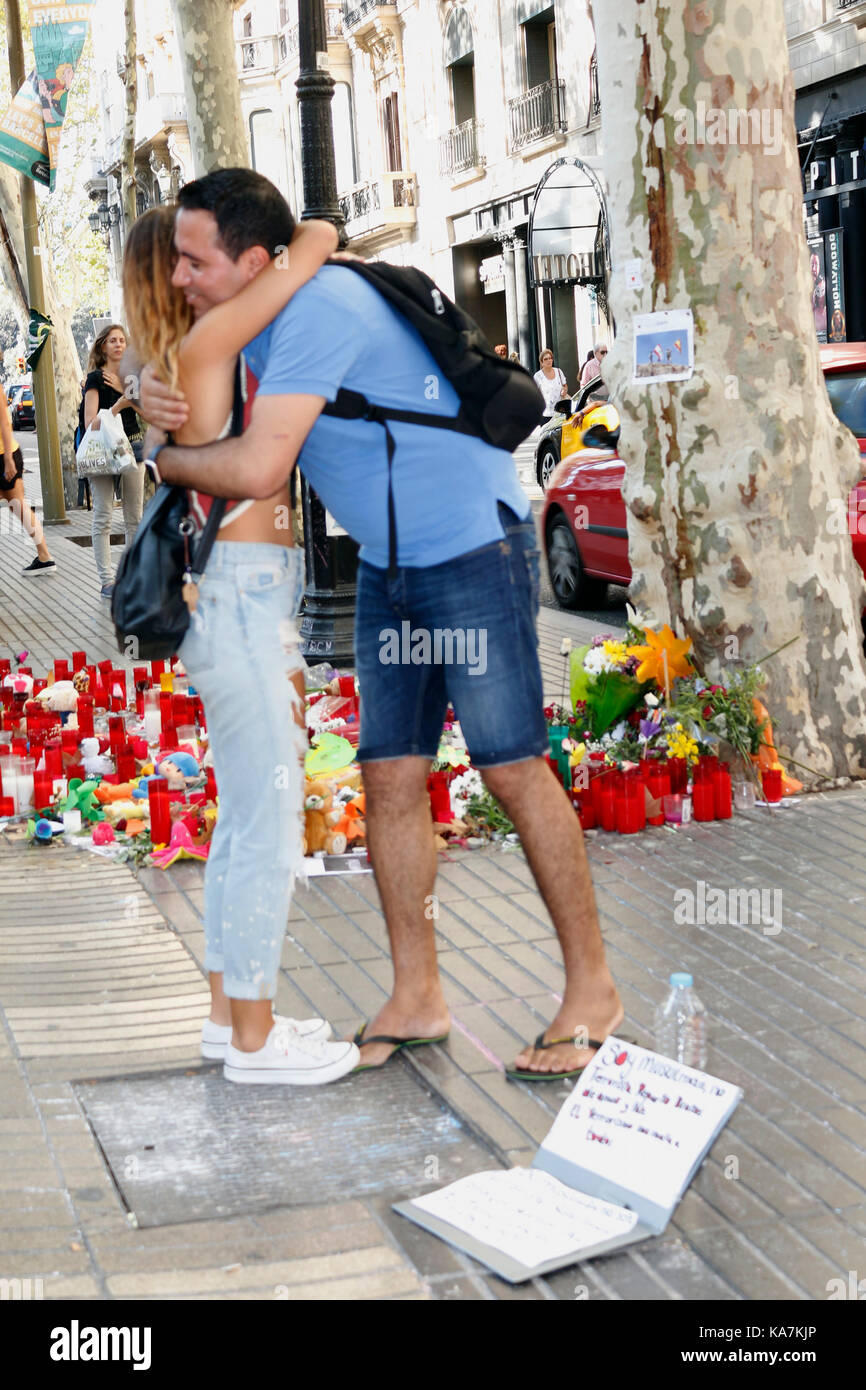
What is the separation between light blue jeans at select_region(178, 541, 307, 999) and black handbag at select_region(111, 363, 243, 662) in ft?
0.14

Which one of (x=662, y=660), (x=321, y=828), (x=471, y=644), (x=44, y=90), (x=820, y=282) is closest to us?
(x=471, y=644)

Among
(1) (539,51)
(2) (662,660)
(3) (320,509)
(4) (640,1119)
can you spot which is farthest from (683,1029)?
(1) (539,51)

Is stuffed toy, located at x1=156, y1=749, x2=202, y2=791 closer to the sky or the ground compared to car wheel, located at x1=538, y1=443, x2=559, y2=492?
closer to the ground

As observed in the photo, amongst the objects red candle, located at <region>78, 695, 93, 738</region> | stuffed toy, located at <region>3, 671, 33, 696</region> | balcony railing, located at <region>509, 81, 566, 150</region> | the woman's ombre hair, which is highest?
balcony railing, located at <region>509, 81, 566, 150</region>

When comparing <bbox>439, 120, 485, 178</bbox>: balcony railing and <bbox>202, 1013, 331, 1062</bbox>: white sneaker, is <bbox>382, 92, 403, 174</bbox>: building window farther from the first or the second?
<bbox>202, 1013, 331, 1062</bbox>: white sneaker

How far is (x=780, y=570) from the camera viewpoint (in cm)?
615

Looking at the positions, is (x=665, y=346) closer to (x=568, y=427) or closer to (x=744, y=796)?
(x=744, y=796)

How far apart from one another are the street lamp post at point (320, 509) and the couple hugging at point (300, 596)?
526cm

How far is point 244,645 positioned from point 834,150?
765 inches

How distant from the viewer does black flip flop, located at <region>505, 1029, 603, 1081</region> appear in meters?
3.66

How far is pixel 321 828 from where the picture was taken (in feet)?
18.6

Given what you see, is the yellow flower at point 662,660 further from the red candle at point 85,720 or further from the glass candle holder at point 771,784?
the red candle at point 85,720

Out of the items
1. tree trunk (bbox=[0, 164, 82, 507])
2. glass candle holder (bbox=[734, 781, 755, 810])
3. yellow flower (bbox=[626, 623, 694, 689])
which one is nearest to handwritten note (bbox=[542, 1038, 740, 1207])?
glass candle holder (bbox=[734, 781, 755, 810])

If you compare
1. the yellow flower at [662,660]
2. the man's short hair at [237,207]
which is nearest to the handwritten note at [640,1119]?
the man's short hair at [237,207]
